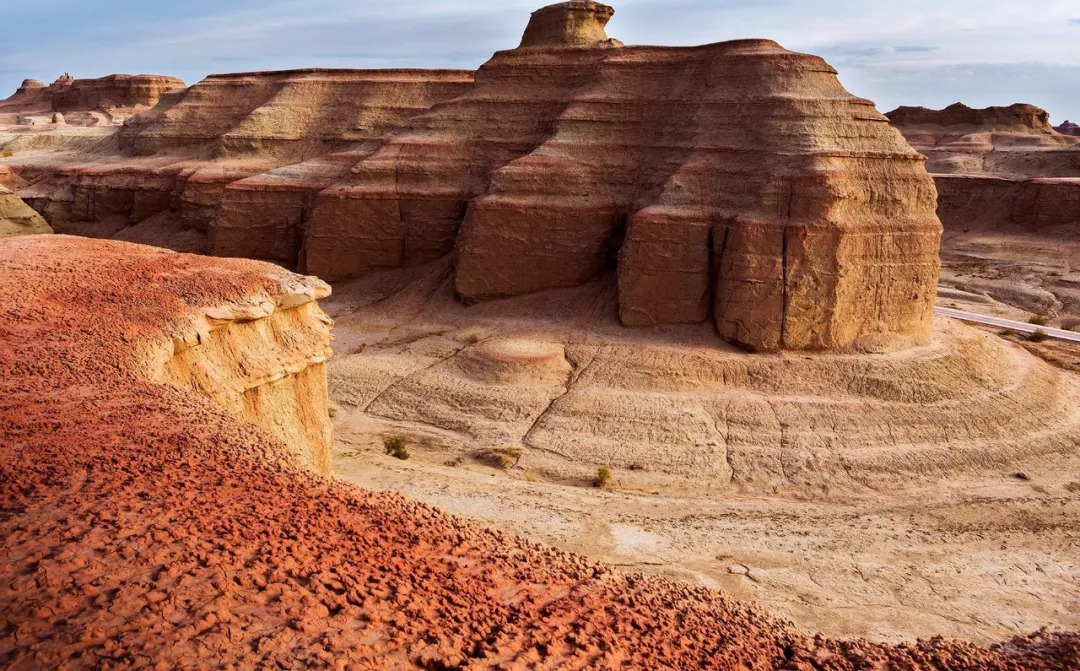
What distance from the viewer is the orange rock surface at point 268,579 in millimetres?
→ 4832

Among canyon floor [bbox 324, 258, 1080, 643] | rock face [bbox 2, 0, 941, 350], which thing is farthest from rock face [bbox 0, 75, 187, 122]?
canyon floor [bbox 324, 258, 1080, 643]

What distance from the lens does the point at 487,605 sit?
5578 mm

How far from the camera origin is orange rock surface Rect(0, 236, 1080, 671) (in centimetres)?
483

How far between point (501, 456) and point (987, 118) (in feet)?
210

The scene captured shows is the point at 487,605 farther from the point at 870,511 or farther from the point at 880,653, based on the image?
the point at 870,511

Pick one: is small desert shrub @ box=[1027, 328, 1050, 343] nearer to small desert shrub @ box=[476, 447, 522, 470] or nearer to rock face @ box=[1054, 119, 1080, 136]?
small desert shrub @ box=[476, 447, 522, 470]

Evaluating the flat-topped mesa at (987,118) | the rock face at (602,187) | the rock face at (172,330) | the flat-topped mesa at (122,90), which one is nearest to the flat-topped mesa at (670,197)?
the rock face at (602,187)

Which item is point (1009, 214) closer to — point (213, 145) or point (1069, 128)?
point (213, 145)

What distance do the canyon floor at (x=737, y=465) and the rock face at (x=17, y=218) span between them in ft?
35.2

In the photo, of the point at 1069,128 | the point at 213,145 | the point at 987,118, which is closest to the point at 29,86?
the point at 213,145

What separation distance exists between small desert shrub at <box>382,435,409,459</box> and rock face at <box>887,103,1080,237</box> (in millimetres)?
41005

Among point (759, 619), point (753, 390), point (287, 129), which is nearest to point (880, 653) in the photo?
point (759, 619)

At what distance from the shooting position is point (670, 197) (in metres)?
25.5

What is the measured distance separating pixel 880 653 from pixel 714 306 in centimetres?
1920
